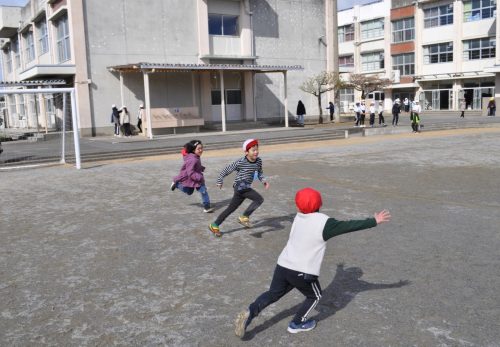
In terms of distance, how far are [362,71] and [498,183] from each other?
174 feet

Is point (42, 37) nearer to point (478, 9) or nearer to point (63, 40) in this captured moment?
point (63, 40)

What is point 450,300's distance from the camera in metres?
4.19

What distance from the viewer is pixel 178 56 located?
2834 centimetres

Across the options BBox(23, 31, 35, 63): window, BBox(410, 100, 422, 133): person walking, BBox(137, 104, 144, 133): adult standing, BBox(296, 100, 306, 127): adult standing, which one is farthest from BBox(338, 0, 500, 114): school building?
BBox(23, 31, 35, 63): window

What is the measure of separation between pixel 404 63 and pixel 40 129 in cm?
3921

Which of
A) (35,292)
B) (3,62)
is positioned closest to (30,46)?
(3,62)

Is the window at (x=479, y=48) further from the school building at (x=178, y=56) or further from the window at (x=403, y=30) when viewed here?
the school building at (x=178, y=56)

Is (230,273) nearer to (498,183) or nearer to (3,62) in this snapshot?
(498,183)

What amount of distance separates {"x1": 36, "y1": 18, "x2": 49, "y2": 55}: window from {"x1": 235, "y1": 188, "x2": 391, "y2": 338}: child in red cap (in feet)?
101

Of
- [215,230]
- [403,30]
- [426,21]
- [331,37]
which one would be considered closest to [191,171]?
[215,230]

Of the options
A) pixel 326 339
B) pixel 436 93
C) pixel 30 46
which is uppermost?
pixel 30 46

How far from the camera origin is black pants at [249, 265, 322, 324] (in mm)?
3609

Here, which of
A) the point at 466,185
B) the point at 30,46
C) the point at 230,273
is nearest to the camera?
the point at 230,273

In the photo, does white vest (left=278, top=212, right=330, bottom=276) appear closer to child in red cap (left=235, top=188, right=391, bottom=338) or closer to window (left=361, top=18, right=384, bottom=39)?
child in red cap (left=235, top=188, right=391, bottom=338)
